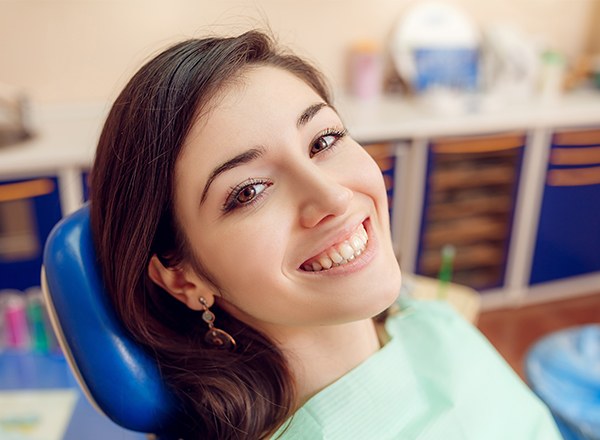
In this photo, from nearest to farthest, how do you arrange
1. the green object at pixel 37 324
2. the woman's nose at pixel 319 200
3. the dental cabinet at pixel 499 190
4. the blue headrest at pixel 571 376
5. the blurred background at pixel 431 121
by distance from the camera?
the woman's nose at pixel 319 200, the blue headrest at pixel 571 376, the green object at pixel 37 324, the blurred background at pixel 431 121, the dental cabinet at pixel 499 190

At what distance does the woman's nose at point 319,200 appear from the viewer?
853mm

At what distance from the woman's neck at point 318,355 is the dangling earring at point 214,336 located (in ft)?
0.28

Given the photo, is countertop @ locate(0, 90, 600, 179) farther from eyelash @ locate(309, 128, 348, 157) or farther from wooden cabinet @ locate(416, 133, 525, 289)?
eyelash @ locate(309, 128, 348, 157)

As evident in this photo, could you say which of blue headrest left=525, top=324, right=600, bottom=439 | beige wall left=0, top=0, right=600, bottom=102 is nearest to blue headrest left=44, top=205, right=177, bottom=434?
blue headrest left=525, top=324, right=600, bottom=439

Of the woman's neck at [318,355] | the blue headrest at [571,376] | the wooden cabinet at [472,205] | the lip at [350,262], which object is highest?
the lip at [350,262]

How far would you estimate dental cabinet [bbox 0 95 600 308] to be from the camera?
7.41 feet

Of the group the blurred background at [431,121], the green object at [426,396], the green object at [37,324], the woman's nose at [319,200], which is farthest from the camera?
the blurred background at [431,121]

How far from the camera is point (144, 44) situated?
8.63 feet

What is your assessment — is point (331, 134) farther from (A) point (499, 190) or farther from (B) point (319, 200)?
(A) point (499, 190)

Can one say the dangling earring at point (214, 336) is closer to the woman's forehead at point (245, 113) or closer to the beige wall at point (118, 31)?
the woman's forehead at point (245, 113)

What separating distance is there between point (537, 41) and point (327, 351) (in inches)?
105

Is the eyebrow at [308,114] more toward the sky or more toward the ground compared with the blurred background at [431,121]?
more toward the sky

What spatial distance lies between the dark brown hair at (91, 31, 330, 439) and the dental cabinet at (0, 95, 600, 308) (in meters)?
1.30

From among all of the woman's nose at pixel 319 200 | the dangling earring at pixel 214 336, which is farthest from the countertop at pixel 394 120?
the woman's nose at pixel 319 200
